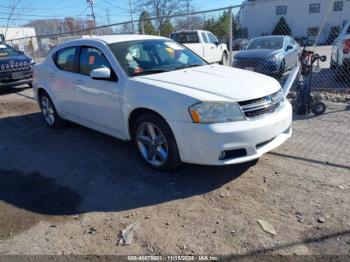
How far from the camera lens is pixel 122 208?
3.37m

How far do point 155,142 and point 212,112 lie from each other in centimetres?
92

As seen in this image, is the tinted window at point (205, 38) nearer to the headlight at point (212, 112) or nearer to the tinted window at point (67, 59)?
the tinted window at point (67, 59)

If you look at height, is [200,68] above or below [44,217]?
above

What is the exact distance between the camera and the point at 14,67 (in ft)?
34.1

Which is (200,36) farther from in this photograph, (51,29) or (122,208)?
(51,29)

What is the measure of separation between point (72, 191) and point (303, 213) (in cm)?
255

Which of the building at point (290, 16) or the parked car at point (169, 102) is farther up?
the building at point (290, 16)

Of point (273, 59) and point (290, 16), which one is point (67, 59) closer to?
point (273, 59)

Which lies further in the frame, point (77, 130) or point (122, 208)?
point (77, 130)

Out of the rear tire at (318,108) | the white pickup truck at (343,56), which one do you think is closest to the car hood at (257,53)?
the white pickup truck at (343,56)

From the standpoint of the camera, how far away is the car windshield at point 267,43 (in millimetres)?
10604

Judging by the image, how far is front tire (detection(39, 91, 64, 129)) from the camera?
6030 mm

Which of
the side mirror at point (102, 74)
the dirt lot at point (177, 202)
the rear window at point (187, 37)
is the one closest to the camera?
the dirt lot at point (177, 202)

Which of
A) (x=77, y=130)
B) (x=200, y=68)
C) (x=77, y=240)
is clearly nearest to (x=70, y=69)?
(x=77, y=130)
